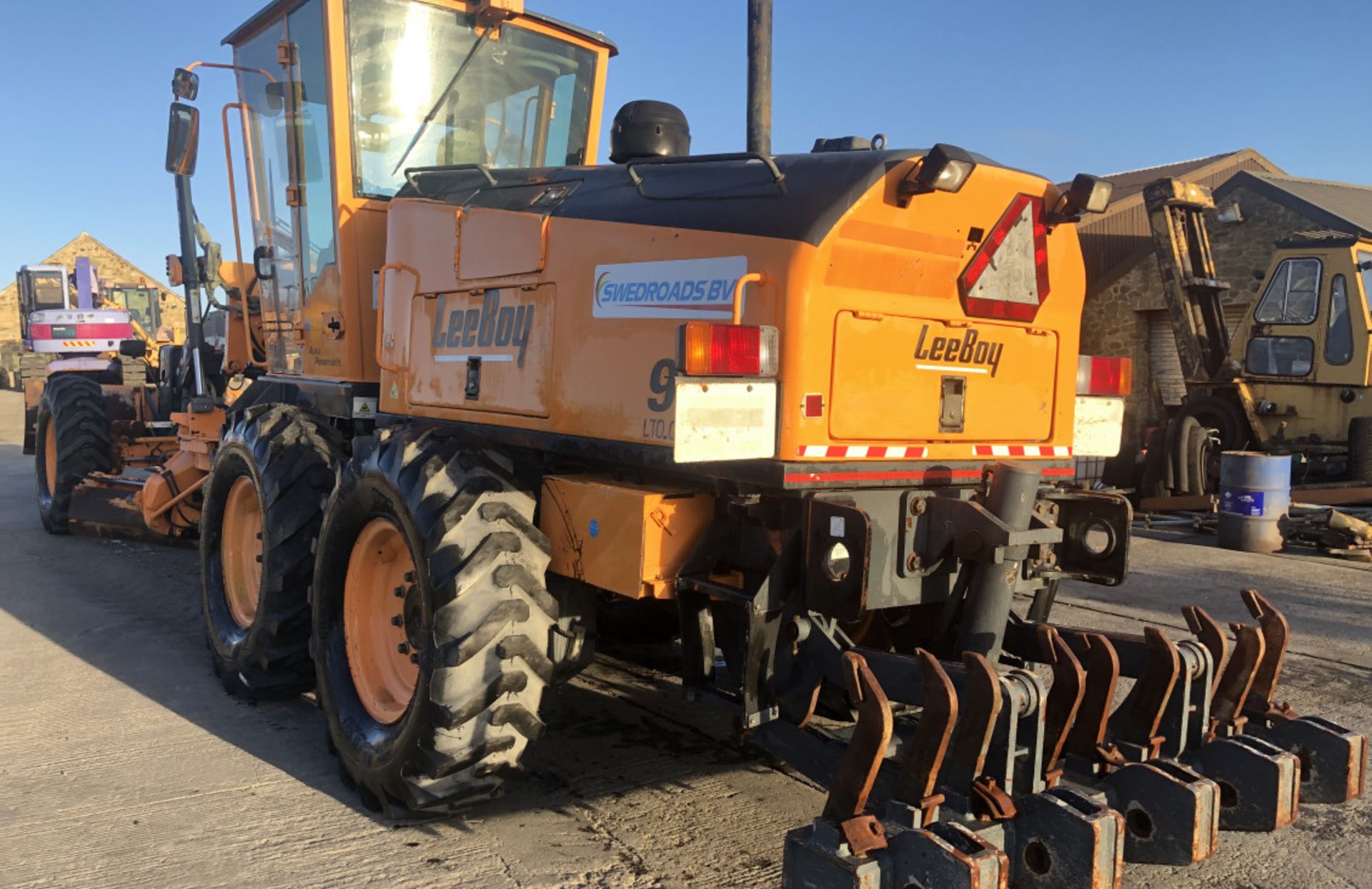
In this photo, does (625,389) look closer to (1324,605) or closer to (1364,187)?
(1324,605)

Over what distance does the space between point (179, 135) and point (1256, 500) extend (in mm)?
8630

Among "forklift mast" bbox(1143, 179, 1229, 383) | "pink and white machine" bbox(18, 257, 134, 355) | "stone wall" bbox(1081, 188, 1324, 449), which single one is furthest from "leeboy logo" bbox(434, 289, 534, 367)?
"pink and white machine" bbox(18, 257, 134, 355)

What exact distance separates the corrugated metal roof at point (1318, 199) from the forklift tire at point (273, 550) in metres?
15.0

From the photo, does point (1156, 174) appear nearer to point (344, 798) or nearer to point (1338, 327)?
point (1338, 327)

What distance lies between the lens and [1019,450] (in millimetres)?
3598

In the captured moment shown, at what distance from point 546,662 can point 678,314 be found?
3.88ft

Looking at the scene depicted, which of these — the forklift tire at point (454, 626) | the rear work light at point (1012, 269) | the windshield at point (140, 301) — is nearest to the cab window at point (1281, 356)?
the rear work light at point (1012, 269)

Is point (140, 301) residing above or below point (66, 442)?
above

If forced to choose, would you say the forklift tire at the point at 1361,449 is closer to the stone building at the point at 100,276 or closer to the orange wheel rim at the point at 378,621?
the orange wheel rim at the point at 378,621

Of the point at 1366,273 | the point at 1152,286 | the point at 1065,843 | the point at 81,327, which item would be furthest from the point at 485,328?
the point at 81,327

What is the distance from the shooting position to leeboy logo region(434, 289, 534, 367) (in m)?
3.65

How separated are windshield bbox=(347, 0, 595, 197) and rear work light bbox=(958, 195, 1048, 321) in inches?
104

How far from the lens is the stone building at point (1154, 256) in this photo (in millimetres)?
16453

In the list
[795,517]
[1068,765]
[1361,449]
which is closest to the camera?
[1068,765]
